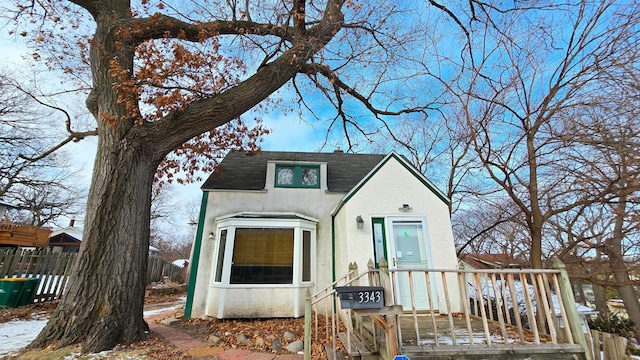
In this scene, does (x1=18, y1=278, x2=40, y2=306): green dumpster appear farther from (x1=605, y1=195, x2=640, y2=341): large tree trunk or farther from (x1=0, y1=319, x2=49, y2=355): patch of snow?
(x1=605, y1=195, x2=640, y2=341): large tree trunk

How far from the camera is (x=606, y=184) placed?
695 cm

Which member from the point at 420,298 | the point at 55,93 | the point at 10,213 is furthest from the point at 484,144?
the point at 10,213

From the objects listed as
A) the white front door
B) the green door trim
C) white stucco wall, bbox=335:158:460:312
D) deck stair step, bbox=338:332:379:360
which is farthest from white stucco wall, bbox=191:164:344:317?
deck stair step, bbox=338:332:379:360

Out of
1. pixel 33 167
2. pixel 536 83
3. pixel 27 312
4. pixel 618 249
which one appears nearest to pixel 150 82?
pixel 27 312

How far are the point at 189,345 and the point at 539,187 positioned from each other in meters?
9.93

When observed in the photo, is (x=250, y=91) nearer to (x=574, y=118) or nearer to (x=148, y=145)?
(x=148, y=145)

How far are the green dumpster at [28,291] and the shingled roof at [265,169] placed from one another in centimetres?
542

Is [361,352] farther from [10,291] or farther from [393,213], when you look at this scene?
[10,291]

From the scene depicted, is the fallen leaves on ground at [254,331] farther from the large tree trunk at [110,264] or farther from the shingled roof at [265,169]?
the shingled roof at [265,169]

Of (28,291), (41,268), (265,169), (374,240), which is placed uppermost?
(265,169)

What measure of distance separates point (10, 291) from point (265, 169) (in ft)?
25.7

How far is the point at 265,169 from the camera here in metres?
10.3

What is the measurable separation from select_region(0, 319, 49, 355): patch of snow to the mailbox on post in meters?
5.42

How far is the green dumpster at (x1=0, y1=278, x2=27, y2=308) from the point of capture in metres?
7.34
